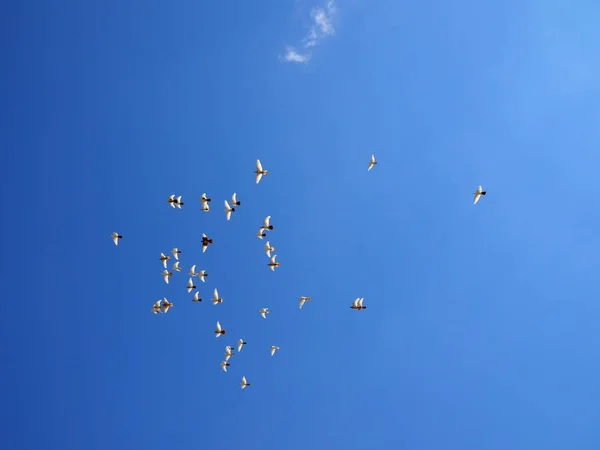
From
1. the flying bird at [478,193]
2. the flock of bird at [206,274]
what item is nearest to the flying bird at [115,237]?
the flock of bird at [206,274]

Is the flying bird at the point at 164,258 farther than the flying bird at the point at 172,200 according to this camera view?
Yes

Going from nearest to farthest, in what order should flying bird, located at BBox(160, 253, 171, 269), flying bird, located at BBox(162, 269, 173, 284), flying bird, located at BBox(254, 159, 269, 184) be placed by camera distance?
flying bird, located at BBox(254, 159, 269, 184) → flying bird, located at BBox(160, 253, 171, 269) → flying bird, located at BBox(162, 269, 173, 284)

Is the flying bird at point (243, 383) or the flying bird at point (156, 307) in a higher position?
the flying bird at point (156, 307)

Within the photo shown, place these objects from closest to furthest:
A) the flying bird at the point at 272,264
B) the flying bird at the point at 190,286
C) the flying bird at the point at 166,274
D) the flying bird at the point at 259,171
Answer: the flying bird at the point at 259,171, the flying bird at the point at 272,264, the flying bird at the point at 166,274, the flying bird at the point at 190,286

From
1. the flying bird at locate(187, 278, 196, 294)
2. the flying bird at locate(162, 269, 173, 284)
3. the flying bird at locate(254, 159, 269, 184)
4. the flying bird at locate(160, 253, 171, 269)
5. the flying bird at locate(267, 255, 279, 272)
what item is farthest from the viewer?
the flying bird at locate(187, 278, 196, 294)

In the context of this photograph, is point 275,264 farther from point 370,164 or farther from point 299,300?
point 370,164

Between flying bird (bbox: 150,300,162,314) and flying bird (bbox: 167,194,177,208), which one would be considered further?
flying bird (bbox: 150,300,162,314)

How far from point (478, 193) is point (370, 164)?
11.1 meters

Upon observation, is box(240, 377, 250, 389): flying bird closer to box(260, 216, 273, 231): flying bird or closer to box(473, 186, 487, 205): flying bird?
box(260, 216, 273, 231): flying bird

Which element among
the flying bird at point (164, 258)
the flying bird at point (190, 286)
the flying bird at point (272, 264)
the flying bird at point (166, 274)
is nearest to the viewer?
the flying bird at point (272, 264)

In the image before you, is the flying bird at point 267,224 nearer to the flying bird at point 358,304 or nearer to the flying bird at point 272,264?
the flying bird at point 272,264

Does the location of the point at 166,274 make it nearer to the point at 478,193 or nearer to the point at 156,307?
the point at 156,307

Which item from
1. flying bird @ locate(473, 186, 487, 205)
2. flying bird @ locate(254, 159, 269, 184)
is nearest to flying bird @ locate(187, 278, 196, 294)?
flying bird @ locate(254, 159, 269, 184)

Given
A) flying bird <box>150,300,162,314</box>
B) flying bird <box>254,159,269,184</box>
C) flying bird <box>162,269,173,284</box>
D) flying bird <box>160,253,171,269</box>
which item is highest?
flying bird <box>254,159,269,184</box>
